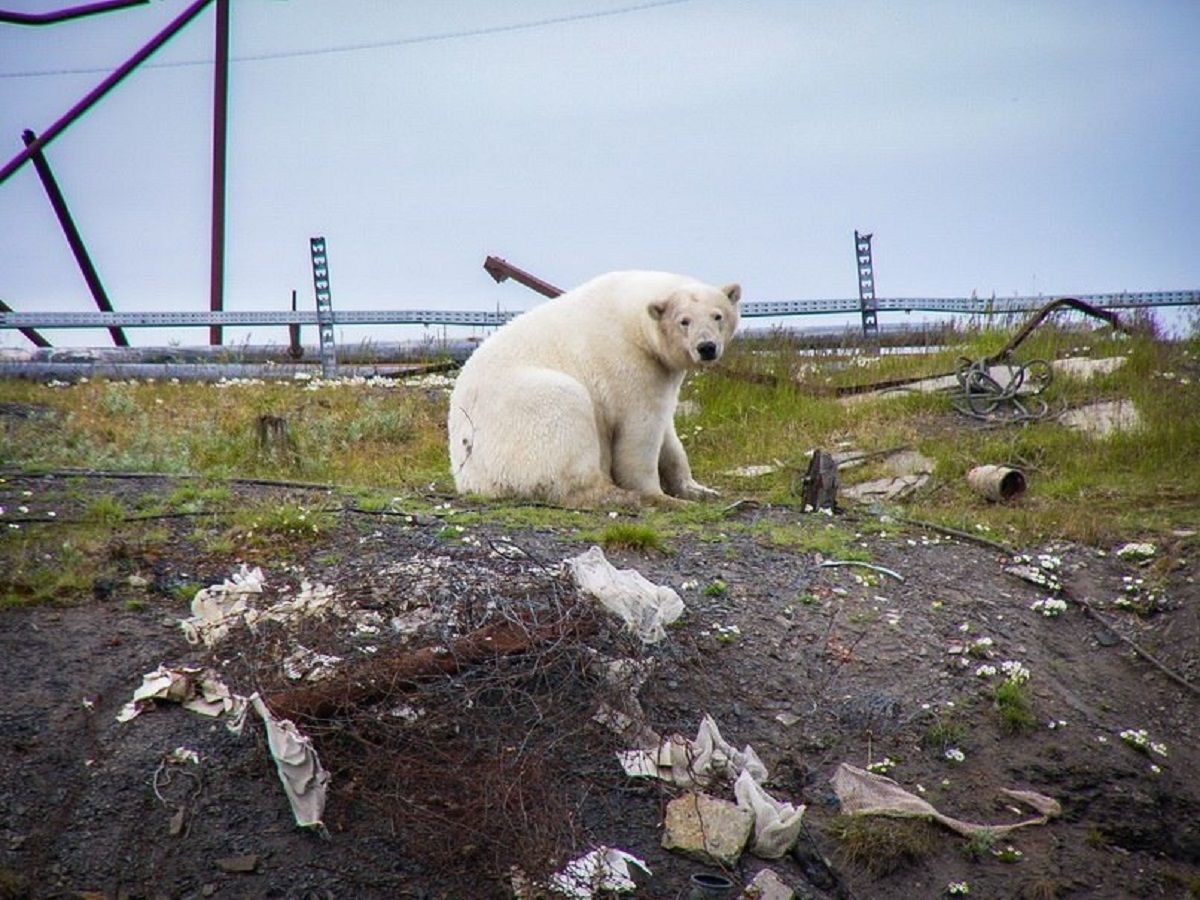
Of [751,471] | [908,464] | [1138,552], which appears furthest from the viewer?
[751,471]

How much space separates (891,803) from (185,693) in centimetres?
277

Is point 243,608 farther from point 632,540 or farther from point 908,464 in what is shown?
point 908,464

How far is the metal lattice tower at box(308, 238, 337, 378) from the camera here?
46.7ft

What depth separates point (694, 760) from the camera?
4.61m

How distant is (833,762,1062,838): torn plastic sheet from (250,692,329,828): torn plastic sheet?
6.52 ft

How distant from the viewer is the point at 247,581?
530cm

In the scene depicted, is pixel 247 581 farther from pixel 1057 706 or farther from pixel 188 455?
pixel 188 455

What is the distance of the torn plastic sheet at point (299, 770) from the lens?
4.16 meters

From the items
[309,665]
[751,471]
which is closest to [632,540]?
[309,665]

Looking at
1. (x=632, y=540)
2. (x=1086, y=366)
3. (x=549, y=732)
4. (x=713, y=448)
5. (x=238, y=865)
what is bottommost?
(x=238, y=865)

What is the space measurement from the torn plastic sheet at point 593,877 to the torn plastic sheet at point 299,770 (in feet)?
2.82

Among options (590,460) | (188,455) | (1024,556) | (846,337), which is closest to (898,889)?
(1024,556)

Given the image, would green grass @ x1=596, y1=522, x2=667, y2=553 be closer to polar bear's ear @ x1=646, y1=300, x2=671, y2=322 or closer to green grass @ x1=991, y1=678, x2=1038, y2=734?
green grass @ x1=991, y1=678, x2=1038, y2=734

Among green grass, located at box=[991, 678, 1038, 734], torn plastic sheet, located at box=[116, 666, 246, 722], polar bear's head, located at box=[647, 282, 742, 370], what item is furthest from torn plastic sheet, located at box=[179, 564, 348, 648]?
polar bear's head, located at box=[647, 282, 742, 370]
